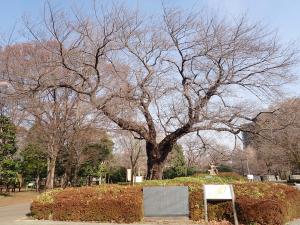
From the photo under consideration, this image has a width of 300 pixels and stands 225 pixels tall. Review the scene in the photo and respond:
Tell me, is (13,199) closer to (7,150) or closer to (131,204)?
(7,150)

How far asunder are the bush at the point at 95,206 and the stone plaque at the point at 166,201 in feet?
1.05

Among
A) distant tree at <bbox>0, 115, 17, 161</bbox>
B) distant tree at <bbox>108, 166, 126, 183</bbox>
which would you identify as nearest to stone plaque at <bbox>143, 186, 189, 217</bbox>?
distant tree at <bbox>0, 115, 17, 161</bbox>

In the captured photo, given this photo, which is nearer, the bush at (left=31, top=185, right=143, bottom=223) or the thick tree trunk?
the bush at (left=31, top=185, right=143, bottom=223)

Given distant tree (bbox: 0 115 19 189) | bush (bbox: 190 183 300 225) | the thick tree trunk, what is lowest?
bush (bbox: 190 183 300 225)

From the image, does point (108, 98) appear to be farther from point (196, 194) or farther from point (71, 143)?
point (71, 143)

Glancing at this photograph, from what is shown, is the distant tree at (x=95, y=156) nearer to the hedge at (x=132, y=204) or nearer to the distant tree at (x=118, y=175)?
the distant tree at (x=118, y=175)

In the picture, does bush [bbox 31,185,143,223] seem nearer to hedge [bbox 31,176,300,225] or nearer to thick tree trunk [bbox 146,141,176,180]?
hedge [bbox 31,176,300,225]

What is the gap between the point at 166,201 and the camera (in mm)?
13172

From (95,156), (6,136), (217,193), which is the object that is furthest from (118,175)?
(217,193)

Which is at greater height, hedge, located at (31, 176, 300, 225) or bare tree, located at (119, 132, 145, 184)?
bare tree, located at (119, 132, 145, 184)

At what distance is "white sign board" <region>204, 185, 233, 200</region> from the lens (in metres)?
12.6

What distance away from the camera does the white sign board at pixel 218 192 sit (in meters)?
12.6

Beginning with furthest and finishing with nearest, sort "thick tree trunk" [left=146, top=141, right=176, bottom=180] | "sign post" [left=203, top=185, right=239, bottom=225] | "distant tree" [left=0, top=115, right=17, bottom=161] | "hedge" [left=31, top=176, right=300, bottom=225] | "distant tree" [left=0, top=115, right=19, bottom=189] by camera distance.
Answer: "distant tree" [left=0, top=115, right=17, bottom=161] < "distant tree" [left=0, top=115, right=19, bottom=189] < "thick tree trunk" [left=146, top=141, right=176, bottom=180] < "sign post" [left=203, top=185, right=239, bottom=225] < "hedge" [left=31, top=176, right=300, bottom=225]

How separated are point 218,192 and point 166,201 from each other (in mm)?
1758
